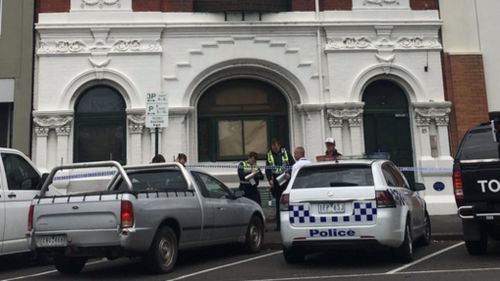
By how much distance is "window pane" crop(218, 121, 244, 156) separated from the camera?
1519 centimetres

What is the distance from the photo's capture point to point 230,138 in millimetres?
15227

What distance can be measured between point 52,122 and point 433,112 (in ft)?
35.4

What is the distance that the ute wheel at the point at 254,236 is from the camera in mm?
9523

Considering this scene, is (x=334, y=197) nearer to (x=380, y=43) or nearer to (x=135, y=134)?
(x=135, y=134)

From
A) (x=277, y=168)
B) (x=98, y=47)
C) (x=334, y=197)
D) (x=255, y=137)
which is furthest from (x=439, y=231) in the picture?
(x=98, y=47)

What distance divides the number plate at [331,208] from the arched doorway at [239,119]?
7684 mm

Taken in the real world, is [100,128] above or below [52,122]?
below

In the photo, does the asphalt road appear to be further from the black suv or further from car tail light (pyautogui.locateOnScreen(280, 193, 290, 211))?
car tail light (pyautogui.locateOnScreen(280, 193, 290, 211))

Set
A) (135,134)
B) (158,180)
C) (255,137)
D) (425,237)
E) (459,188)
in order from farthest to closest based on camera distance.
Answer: (255,137) < (135,134) < (425,237) < (158,180) < (459,188)

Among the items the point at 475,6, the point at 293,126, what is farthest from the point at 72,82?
the point at 475,6

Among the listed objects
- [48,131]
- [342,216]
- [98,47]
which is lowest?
[342,216]

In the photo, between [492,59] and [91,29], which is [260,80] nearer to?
[91,29]

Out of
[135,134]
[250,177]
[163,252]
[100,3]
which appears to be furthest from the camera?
[100,3]

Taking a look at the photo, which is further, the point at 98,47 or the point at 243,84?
the point at 243,84
